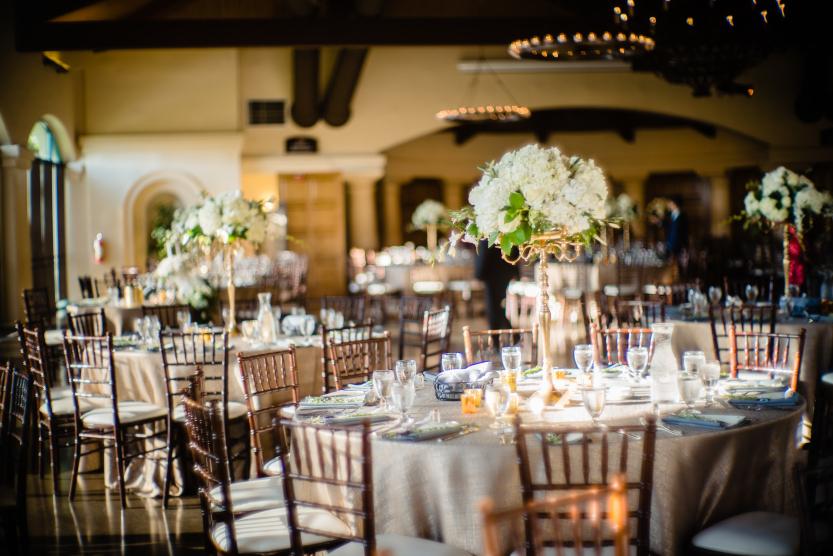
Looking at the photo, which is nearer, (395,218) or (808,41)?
(808,41)

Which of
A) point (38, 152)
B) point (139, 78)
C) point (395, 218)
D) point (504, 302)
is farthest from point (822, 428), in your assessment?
point (395, 218)

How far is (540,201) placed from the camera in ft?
12.0

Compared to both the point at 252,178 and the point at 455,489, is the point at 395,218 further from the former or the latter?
the point at 455,489

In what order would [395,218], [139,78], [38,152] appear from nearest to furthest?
[38,152] → [139,78] → [395,218]

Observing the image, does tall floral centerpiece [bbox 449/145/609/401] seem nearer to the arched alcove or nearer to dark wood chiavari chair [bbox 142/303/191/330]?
dark wood chiavari chair [bbox 142/303/191/330]

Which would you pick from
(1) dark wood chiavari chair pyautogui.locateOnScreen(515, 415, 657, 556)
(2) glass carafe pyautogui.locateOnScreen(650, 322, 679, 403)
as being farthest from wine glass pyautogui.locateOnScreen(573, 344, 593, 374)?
(1) dark wood chiavari chair pyautogui.locateOnScreen(515, 415, 657, 556)

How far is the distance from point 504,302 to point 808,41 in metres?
5.61

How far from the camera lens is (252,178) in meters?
15.4

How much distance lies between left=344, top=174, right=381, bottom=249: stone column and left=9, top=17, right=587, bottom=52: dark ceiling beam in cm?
465

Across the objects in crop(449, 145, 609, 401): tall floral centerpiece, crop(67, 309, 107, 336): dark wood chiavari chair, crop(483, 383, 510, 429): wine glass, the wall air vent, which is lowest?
crop(483, 383, 510, 429): wine glass

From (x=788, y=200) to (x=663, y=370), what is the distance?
3905mm

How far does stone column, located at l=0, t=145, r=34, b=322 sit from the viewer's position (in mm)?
11023

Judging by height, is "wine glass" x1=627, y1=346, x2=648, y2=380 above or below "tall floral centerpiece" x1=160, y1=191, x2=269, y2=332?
below

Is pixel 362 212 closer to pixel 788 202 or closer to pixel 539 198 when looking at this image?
pixel 788 202
